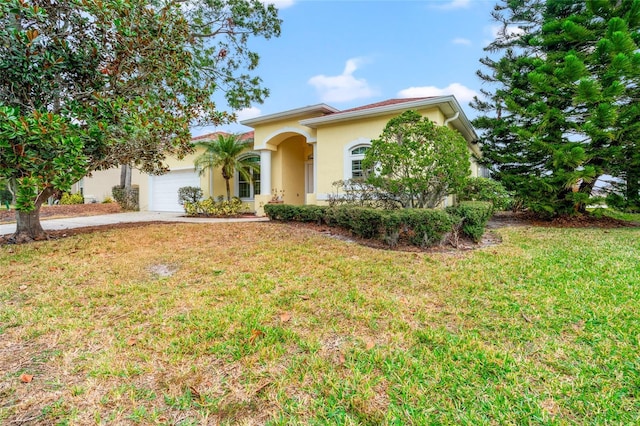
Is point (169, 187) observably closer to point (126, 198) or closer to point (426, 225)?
point (126, 198)

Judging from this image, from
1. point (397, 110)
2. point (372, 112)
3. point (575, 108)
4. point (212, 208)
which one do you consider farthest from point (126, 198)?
point (575, 108)

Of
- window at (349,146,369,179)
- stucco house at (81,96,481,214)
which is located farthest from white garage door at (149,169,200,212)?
window at (349,146,369,179)

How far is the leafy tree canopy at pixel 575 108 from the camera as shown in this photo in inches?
345

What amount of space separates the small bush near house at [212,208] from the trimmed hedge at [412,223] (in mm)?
7448

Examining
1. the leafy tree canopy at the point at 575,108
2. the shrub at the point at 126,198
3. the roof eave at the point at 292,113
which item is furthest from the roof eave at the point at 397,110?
the shrub at the point at 126,198

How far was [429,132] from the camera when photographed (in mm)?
7156

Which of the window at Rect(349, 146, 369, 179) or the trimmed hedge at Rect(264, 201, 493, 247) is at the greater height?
the window at Rect(349, 146, 369, 179)

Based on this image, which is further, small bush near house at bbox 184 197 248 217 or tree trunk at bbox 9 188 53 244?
small bush near house at bbox 184 197 248 217

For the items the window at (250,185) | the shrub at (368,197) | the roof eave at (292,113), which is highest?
the roof eave at (292,113)

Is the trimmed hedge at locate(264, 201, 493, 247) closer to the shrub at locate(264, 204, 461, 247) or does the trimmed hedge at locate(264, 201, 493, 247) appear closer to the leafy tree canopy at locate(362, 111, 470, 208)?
the shrub at locate(264, 204, 461, 247)

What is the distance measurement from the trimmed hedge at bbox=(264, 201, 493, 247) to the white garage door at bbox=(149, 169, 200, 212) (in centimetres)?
1096

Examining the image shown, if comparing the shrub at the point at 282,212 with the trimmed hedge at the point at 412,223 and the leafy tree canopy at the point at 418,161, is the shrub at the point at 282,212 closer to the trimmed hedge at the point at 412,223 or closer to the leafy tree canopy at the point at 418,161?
the trimmed hedge at the point at 412,223

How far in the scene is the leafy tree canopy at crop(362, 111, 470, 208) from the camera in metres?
6.96

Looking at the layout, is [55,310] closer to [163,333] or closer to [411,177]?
[163,333]
